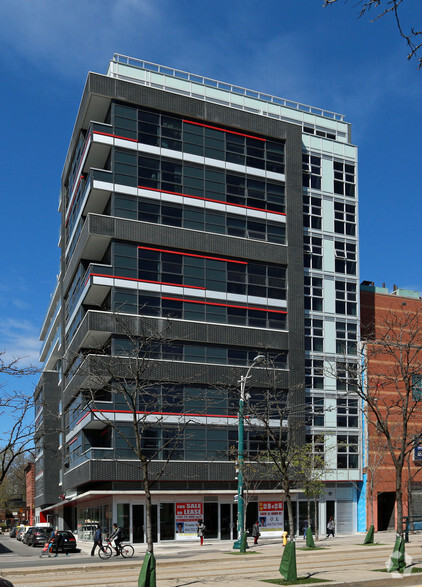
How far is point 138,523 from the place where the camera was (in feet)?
161

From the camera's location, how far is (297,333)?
184ft

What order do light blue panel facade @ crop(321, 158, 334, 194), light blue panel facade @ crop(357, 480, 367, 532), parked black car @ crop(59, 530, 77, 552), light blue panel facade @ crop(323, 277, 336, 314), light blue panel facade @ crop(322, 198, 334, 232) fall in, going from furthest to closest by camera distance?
light blue panel facade @ crop(321, 158, 334, 194)
light blue panel facade @ crop(322, 198, 334, 232)
light blue panel facade @ crop(323, 277, 336, 314)
light blue panel facade @ crop(357, 480, 367, 532)
parked black car @ crop(59, 530, 77, 552)

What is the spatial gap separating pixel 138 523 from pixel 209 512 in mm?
5403

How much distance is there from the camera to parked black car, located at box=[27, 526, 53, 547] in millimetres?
60075

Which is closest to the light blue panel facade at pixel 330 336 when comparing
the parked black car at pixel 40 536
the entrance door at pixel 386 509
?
the entrance door at pixel 386 509

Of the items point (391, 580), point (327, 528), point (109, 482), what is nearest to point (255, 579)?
point (391, 580)

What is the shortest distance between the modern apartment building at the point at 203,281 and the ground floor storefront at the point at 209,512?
132 mm

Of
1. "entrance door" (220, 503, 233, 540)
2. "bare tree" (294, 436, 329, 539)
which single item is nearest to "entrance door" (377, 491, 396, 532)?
"bare tree" (294, 436, 329, 539)

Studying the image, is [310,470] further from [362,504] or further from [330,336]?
[330,336]

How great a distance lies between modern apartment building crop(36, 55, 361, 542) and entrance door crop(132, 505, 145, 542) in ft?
0.36

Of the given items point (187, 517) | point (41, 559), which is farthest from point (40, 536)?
point (41, 559)

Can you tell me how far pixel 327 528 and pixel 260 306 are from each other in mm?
16724

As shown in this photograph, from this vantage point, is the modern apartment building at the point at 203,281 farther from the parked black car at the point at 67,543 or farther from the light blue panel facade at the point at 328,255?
the parked black car at the point at 67,543

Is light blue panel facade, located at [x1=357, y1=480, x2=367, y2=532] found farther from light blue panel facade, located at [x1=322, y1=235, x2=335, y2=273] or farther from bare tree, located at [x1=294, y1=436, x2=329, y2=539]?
light blue panel facade, located at [x1=322, y1=235, x2=335, y2=273]
